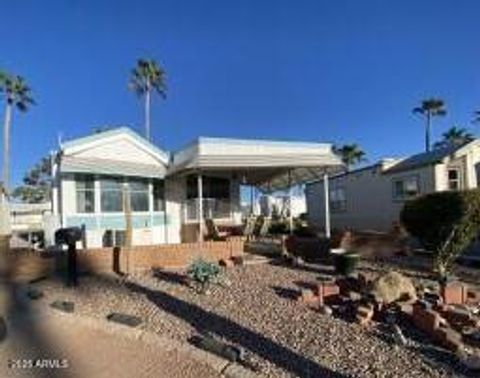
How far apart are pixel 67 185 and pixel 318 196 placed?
57.3 feet

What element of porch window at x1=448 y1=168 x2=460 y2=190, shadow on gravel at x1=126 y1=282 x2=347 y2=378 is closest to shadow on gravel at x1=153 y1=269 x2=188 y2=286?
shadow on gravel at x1=126 y1=282 x2=347 y2=378

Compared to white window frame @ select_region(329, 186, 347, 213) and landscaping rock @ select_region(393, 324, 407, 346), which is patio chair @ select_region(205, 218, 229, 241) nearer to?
white window frame @ select_region(329, 186, 347, 213)

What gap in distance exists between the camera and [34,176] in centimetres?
8425

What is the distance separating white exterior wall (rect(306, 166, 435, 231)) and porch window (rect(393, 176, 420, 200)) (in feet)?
0.57

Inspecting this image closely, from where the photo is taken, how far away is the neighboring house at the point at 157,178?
66.2 feet

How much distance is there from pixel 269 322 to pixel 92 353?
2.59 metres

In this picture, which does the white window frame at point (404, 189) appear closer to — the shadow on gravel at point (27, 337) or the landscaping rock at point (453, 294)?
the landscaping rock at point (453, 294)

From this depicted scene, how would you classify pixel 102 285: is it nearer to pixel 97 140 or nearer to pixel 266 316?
pixel 266 316

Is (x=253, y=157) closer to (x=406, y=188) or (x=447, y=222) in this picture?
(x=406, y=188)

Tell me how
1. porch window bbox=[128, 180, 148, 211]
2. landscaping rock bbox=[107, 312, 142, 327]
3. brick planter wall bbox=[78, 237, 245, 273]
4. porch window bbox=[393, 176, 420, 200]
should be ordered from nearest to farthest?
1. landscaping rock bbox=[107, 312, 142, 327]
2. brick planter wall bbox=[78, 237, 245, 273]
3. porch window bbox=[128, 180, 148, 211]
4. porch window bbox=[393, 176, 420, 200]

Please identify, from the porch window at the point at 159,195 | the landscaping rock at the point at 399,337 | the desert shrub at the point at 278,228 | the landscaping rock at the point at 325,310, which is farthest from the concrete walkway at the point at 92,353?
the desert shrub at the point at 278,228

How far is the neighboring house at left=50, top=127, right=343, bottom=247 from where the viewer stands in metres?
20.2

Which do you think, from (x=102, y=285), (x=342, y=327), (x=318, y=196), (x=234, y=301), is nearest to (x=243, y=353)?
(x=342, y=327)

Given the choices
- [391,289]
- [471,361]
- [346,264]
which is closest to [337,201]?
[346,264]
